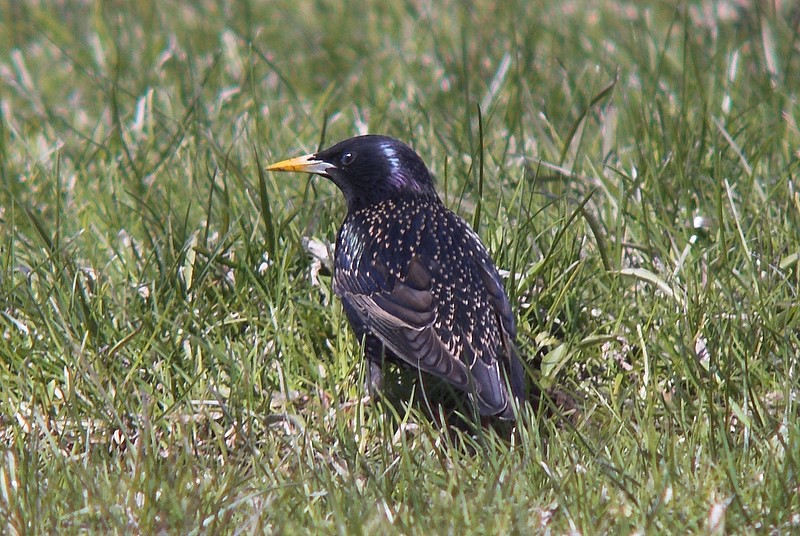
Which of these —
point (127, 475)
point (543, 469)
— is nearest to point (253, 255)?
point (127, 475)

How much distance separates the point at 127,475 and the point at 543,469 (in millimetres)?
1170

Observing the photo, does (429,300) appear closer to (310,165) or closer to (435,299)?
(435,299)

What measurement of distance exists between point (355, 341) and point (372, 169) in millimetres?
658

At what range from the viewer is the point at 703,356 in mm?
4094

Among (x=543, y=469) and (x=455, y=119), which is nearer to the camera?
(x=543, y=469)

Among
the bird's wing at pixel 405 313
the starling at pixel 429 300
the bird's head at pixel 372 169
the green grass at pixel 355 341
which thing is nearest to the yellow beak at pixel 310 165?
the bird's head at pixel 372 169

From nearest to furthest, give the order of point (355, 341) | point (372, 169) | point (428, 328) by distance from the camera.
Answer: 1. point (428, 328)
2. point (355, 341)
3. point (372, 169)

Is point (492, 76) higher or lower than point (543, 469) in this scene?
higher

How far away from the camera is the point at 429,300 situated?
4.03 metres

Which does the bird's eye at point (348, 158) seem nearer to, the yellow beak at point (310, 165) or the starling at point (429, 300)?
the yellow beak at point (310, 165)

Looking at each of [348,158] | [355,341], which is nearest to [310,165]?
[348,158]

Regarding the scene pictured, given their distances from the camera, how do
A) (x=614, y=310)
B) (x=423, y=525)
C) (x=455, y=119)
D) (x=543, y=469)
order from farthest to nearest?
(x=455, y=119)
(x=614, y=310)
(x=543, y=469)
(x=423, y=525)

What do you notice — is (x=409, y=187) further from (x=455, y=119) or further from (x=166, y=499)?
(x=166, y=499)

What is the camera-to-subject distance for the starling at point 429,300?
388 cm
